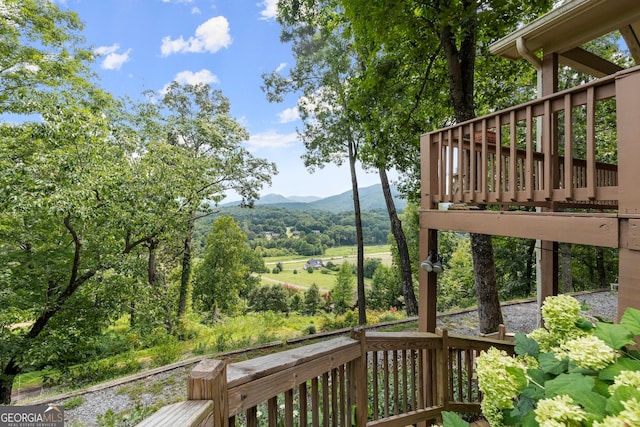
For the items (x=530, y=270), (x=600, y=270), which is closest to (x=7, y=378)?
(x=530, y=270)

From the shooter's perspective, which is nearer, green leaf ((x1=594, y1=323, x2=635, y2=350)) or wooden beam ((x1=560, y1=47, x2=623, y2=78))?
green leaf ((x1=594, y1=323, x2=635, y2=350))

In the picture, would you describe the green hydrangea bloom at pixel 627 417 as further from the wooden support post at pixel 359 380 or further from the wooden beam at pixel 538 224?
the wooden beam at pixel 538 224

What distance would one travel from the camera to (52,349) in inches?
211

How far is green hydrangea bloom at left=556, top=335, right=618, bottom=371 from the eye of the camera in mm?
821

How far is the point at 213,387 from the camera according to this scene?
2.64 feet

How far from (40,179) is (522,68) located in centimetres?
857

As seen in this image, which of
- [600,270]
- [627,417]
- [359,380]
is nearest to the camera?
[627,417]

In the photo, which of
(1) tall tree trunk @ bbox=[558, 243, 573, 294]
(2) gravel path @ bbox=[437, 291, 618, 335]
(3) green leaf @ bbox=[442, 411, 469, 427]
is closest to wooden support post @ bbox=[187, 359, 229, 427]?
(3) green leaf @ bbox=[442, 411, 469, 427]

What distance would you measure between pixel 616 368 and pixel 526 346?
0.36 m

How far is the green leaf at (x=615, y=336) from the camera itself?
840mm

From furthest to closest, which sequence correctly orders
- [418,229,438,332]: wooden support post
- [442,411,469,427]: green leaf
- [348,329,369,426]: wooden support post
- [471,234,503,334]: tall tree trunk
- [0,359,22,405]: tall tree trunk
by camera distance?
1. [0,359,22,405]: tall tree trunk
2. [471,234,503,334]: tall tree trunk
3. [418,229,438,332]: wooden support post
4. [348,329,369,426]: wooden support post
5. [442,411,469,427]: green leaf

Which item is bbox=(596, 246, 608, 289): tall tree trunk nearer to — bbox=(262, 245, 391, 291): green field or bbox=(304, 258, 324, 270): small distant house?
bbox=(262, 245, 391, 291): green field

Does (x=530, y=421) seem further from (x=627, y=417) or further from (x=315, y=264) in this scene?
(x=315, y=264)

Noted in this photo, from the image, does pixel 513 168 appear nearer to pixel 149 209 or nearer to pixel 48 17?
pixel 149 209
